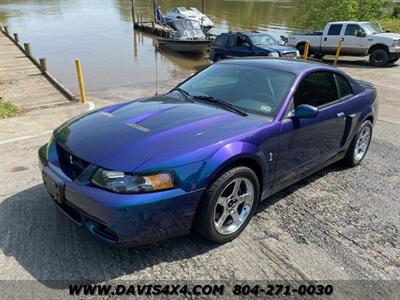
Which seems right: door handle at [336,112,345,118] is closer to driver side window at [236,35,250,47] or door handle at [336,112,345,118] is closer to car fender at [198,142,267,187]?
car fender at [198,142,267,187]

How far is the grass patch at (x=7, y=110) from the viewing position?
795cm

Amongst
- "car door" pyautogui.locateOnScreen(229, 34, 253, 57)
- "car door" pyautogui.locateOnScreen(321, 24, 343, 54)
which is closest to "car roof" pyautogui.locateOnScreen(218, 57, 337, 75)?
"car door" pyautogui.locateOnScreen(229, 34, 253, 57)

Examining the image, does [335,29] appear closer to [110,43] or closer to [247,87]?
[247,87]

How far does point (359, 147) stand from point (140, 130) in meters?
3.58

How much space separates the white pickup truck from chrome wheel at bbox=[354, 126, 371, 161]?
12.5m

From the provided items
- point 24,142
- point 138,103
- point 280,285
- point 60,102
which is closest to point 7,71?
point 60,102

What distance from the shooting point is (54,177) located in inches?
123

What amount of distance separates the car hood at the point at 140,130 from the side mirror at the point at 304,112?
415 millimetres

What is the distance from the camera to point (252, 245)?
3467mm

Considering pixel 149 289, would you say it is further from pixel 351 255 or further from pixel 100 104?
pixel 100 104

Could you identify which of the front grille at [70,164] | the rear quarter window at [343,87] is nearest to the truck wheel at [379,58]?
the rear quarter window at [343,87]

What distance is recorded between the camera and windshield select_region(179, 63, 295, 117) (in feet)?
12.6

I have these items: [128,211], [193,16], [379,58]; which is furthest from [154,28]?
[128,211]

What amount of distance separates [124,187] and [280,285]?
4.90 feet
